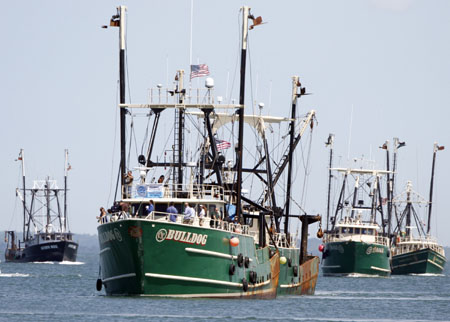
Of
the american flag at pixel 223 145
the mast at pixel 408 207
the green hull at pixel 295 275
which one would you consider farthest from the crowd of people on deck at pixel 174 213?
the mast at pixel 408 207

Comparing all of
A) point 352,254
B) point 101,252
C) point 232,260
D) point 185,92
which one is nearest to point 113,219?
point 101,252

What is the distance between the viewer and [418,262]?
406ft

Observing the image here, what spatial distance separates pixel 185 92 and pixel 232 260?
931 cm

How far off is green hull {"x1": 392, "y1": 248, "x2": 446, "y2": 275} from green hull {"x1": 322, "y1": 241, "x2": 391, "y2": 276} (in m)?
13.8

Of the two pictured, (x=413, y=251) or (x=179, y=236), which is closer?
(x=179, y=236)

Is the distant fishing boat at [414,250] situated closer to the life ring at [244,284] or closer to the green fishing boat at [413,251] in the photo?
the green fishing boat at [413,251]

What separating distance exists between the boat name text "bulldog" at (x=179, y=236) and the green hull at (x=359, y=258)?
5871 cm

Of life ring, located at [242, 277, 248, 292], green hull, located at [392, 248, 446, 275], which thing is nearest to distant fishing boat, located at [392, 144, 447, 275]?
green hull, located at [392, 248, 446, 275]

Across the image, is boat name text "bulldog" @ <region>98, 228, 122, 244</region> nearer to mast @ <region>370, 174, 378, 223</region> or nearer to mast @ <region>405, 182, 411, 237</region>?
mast @ <region>370, 174, 378, 223</region>

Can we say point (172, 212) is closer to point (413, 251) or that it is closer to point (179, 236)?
point (179, 236)

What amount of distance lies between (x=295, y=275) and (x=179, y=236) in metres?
19.6

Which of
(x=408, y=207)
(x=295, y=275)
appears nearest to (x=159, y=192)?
(x=295, y=275)

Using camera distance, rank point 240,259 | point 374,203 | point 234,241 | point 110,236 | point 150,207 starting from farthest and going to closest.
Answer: point 374,203 < point 240,259 < point 234,241 < point 110,236 < point 150,207

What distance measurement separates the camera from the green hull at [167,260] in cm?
4781
